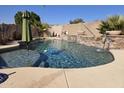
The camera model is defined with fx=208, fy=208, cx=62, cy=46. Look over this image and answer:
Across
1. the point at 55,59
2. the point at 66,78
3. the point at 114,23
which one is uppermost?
the point at 114,23

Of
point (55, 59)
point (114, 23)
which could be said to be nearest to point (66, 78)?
point (55, 59)

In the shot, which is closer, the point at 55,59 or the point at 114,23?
the point at 55,59

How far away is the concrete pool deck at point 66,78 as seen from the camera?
5242mm

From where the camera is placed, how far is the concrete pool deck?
5.24m

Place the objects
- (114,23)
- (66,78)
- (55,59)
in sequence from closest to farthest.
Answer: (66,78)
(55,59)
(114,23)

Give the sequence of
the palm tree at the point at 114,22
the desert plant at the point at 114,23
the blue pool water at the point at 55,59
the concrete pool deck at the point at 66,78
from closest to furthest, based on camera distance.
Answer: the concrete pool deck at the point at 66,78, the blue pool water at the point at 55,59, the desert plant at the point at 114,23, the palm tree at the point at 114,22

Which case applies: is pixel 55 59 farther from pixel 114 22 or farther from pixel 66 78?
pixel 114 22

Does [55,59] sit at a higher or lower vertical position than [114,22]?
lower

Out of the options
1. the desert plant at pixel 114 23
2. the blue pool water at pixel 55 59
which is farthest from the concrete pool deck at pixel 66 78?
the desert plant at pixel 114 23

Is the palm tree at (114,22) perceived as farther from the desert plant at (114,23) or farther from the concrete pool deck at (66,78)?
the concrete pool deck at (66,78)

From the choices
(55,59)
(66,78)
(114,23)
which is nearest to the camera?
(66,78)

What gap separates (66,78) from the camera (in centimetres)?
578

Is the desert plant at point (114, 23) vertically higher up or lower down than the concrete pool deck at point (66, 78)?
higher up
